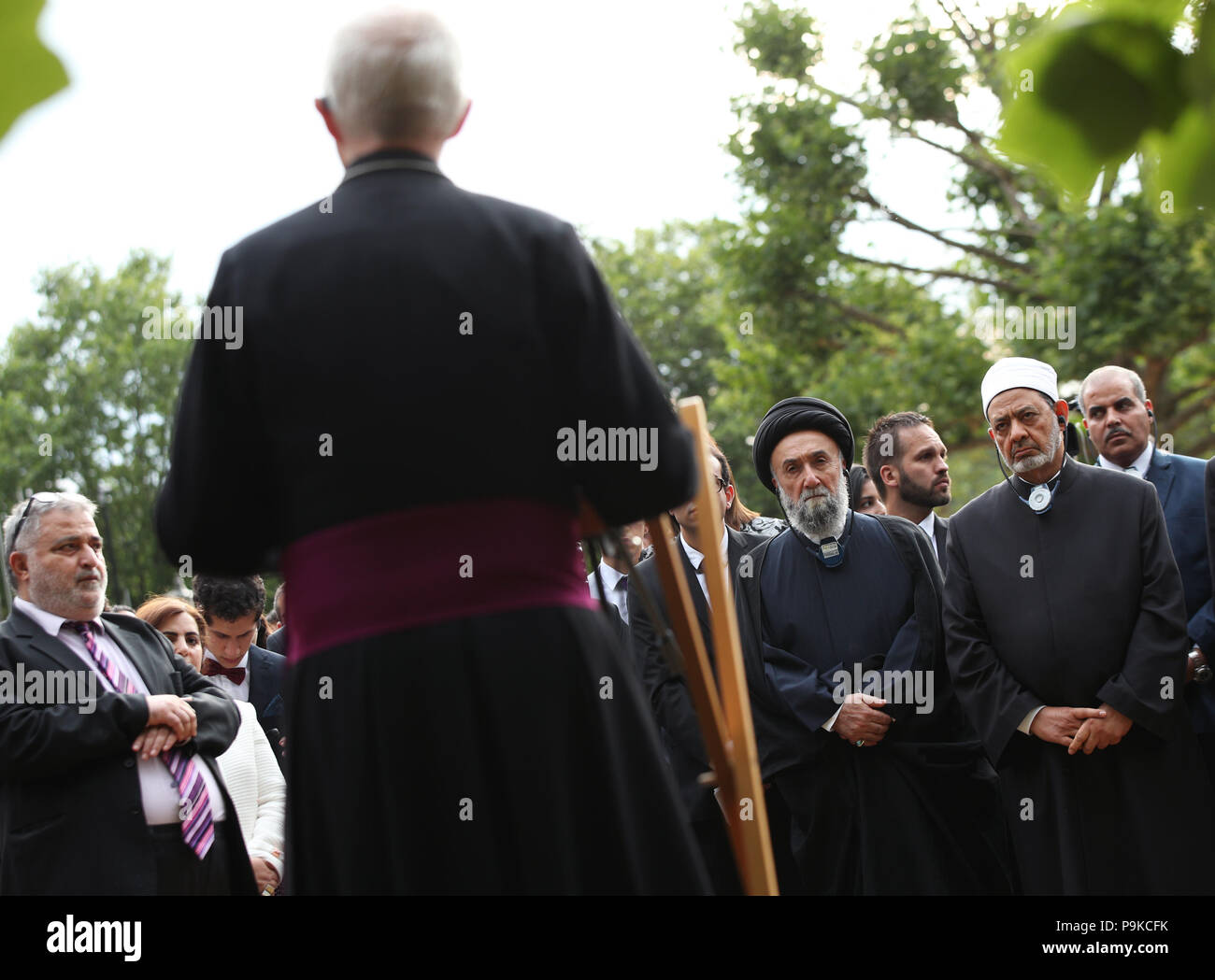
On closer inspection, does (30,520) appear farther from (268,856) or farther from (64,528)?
(268,856)

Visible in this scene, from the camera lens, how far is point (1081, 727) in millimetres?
5051

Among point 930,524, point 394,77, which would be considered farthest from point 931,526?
point 394,77

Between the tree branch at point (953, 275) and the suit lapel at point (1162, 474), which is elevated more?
the tree branch at point (953, 275)

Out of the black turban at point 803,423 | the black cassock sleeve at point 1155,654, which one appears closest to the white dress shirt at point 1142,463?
the black cassock sleeve at point 1155,654

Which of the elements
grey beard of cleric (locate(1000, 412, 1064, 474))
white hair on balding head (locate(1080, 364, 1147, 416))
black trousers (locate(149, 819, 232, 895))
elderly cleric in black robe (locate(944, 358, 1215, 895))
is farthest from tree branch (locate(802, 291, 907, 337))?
black trousers (locate(149, 819, 232, 895))

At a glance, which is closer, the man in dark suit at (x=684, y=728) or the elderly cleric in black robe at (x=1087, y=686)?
the elderly cleric in black robe at (x=1087, y=686)

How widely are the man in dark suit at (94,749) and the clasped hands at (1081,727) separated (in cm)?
290

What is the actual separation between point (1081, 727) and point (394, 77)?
381 centimetres

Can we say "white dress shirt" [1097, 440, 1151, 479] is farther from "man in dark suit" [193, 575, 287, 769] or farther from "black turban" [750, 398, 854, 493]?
"man in dark suit" [193, 575, 287, 769]

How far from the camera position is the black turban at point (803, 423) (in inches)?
238

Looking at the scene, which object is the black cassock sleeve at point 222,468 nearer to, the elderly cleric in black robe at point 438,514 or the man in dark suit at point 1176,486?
the elderly cleric in black robe at point 438,514

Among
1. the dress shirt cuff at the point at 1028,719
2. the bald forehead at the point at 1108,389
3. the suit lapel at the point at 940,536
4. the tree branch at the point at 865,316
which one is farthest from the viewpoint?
the tree branch at the point at 865,316

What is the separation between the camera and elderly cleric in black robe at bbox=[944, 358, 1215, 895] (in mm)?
5090

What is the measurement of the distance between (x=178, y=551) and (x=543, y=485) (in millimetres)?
630
